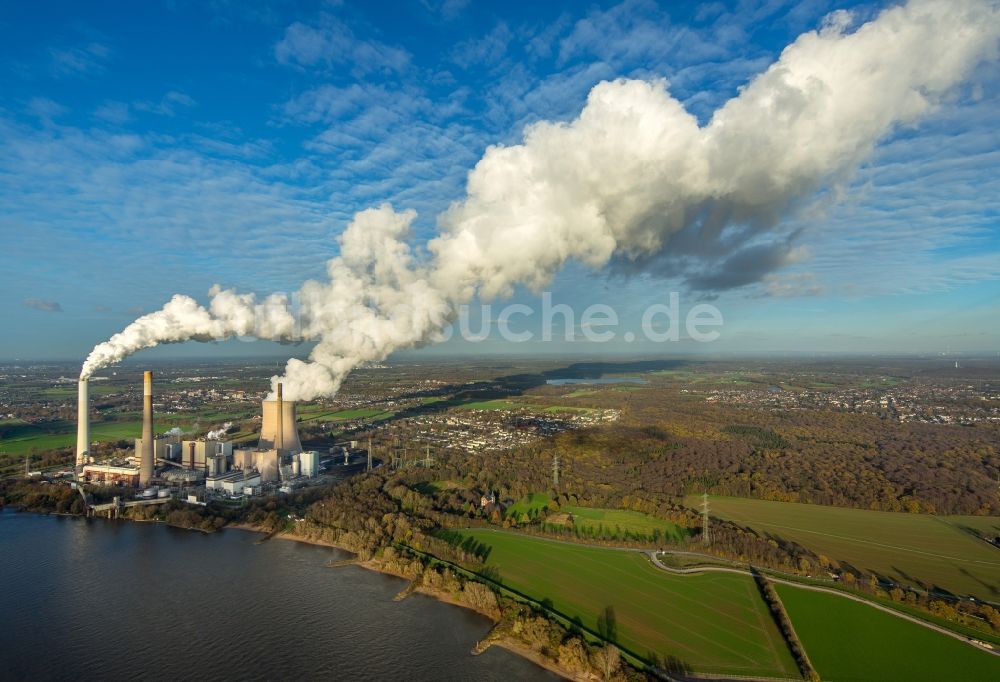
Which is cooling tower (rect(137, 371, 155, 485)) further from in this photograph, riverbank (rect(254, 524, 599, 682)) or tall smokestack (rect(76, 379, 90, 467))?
riverbank (rect(254, 524, 599, 682))

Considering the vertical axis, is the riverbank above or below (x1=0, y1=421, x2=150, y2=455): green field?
below

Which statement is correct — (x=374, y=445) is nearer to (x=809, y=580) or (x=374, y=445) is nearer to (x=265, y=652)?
(x=265, y=652)

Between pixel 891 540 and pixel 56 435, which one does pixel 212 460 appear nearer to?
pixel 56 435

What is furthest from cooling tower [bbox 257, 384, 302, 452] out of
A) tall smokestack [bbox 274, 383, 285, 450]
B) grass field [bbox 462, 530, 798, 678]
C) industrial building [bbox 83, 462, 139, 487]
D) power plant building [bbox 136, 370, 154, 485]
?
grass field [bbox 462, 530, 798, 678]

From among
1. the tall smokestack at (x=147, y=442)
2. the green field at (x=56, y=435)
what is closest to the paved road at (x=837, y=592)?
the tall smokestack at (x=147, y=442)

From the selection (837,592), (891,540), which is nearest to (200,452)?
(837,592)

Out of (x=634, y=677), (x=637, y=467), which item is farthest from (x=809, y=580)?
(x=637, y=467)
